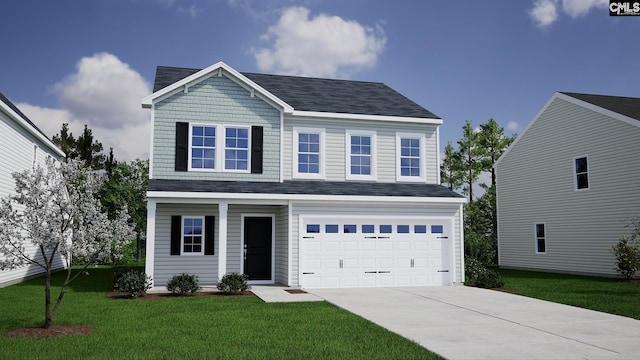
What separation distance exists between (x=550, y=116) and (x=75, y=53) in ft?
71.9

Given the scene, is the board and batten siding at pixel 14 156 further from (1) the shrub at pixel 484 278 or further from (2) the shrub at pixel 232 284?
(1) the shrub at pixel 484 278

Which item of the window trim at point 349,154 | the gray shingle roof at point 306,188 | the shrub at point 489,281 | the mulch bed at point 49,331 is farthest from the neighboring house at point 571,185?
the mulch bed at point 49,331

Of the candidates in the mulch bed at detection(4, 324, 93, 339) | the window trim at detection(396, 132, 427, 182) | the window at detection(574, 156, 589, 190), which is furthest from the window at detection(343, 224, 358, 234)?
the window at detection(574, 156, 589, 190)

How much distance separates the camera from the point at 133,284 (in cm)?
1452

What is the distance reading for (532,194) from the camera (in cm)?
2658

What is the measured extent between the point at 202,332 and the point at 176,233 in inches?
330

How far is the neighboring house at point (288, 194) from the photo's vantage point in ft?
57.5

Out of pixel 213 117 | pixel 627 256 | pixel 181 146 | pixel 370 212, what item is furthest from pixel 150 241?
pixel 627 256

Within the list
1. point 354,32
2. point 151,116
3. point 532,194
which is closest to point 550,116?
point 532,194

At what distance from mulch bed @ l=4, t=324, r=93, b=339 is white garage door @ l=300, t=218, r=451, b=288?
8.29 meters

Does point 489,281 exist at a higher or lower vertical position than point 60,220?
lower

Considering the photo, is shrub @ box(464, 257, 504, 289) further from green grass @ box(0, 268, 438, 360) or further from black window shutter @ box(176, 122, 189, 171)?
black window shutter @ box(176, 122, 189, 171)

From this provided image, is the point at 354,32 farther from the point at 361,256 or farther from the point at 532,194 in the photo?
the point at 532,194

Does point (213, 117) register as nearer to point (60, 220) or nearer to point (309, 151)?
point (309, 151)
